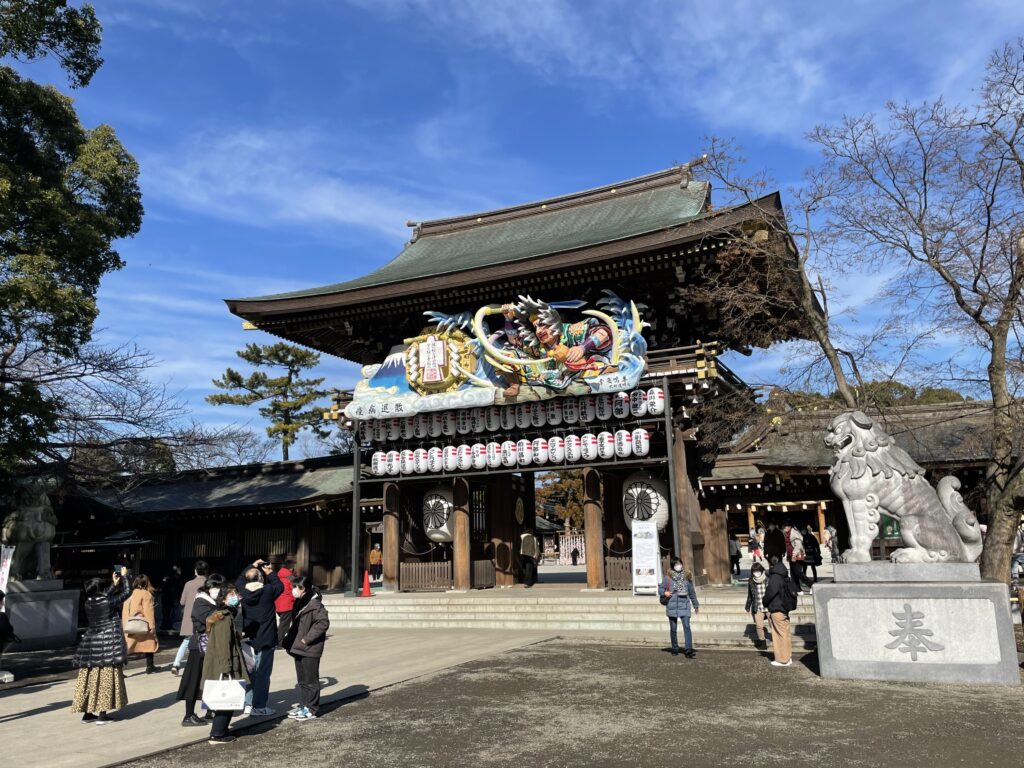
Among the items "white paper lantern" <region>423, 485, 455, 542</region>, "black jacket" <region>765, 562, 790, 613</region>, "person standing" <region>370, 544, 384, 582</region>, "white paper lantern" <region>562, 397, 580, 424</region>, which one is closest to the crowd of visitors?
"black jacket" <region>765, 562, 790, 613</region>

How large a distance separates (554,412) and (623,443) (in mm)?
2083

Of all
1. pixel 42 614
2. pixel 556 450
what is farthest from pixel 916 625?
pixel 42 614

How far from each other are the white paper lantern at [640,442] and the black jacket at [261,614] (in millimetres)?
11201

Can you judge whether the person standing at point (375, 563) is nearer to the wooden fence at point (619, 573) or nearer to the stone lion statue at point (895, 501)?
the wooden fence at point (619, 573)

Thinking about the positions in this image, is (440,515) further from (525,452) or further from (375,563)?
(375,563)

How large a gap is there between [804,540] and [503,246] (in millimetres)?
13092

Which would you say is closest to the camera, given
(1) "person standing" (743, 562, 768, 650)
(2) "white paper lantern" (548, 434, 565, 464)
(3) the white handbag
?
(3) the white handbag

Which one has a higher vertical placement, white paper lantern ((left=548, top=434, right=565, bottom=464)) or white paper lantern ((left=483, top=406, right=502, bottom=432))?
white paper lantern ((left=483, top=406, right=502, bottom=432))

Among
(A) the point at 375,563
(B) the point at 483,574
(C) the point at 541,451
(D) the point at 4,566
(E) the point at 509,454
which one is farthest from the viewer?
(A) the point at 375,563

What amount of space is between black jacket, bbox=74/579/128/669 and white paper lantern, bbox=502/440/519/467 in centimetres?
1207

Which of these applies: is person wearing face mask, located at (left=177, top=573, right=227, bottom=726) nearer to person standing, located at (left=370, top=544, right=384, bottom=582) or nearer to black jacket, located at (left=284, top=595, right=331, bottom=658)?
black jacket, located at (left=284, top=595, right=331, bottom=658)

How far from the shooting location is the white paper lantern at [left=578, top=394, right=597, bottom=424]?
18.2 meters

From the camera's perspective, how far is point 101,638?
761cm

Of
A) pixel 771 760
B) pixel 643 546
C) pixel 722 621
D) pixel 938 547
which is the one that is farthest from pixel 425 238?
pixel 771 760
